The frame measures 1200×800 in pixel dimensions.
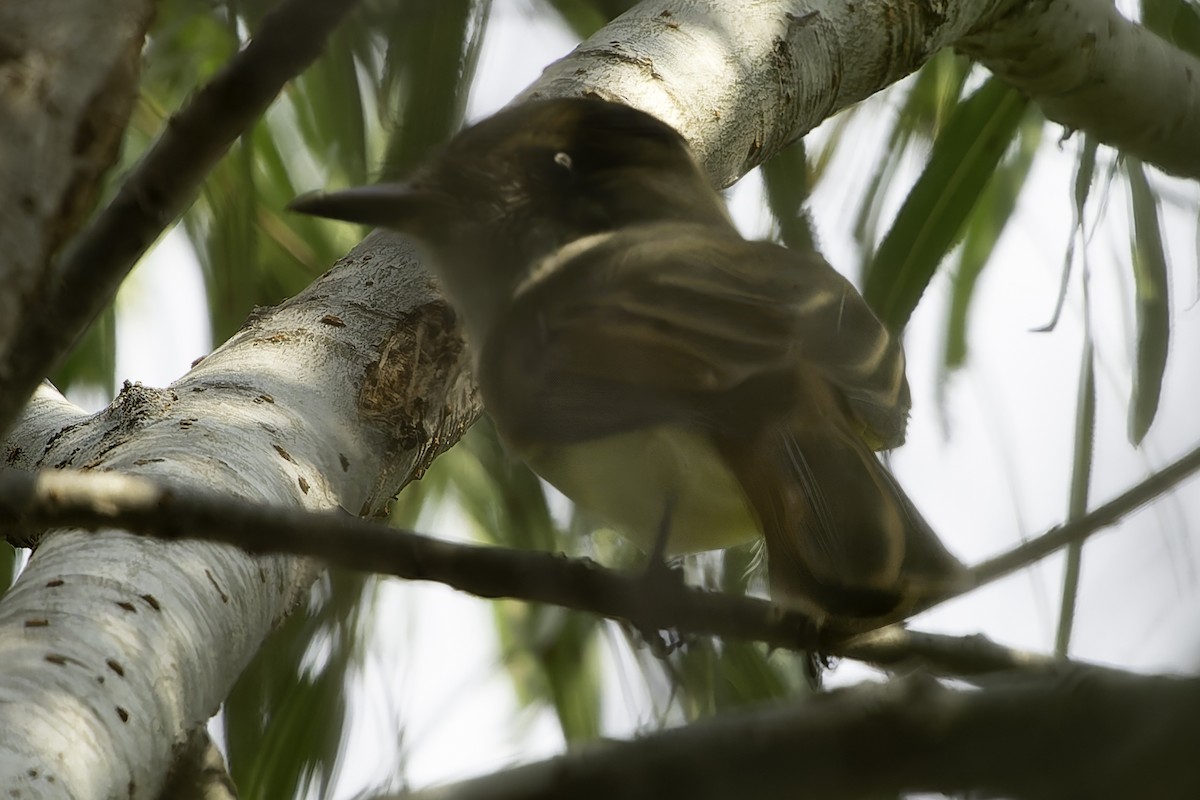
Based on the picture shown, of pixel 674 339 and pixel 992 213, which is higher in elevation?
pixel 992 213

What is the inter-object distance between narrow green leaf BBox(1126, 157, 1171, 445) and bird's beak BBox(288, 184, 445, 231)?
34.3 inches

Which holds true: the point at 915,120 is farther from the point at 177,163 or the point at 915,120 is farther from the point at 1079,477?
the point at 177,163

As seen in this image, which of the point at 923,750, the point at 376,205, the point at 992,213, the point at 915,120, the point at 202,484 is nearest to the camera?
the point at 923,750

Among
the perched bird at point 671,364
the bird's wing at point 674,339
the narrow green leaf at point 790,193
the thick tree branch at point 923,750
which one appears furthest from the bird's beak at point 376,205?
the thick tree branch at point 923,750

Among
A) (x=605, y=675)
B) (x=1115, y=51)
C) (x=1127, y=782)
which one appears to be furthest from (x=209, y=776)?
(x=1115, y=51)

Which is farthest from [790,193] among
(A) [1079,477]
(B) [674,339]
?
(A) [1079,477]

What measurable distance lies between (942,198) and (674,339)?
972mm

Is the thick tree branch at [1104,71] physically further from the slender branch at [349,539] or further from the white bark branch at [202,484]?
the slender branch at [349,539]

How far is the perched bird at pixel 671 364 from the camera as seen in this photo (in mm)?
1427

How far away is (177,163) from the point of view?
81 centimetres

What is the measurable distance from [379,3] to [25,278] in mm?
407

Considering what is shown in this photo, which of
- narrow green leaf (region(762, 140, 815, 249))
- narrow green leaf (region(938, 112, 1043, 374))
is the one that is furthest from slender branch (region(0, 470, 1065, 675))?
narrow green leaf (region(938, 112, 1043, 374))

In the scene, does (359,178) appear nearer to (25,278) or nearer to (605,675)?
(605,675)

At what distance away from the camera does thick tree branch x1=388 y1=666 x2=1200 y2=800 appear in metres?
0.36
